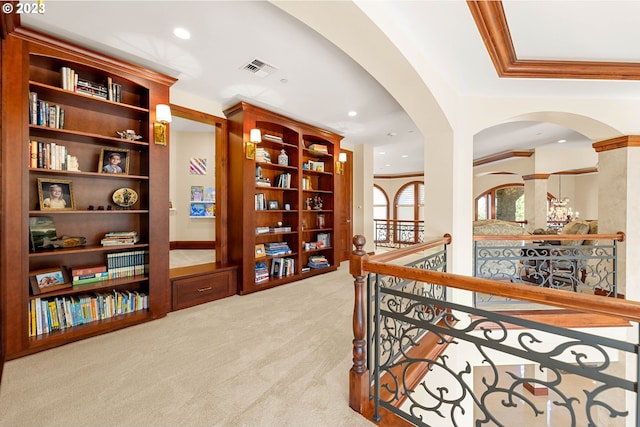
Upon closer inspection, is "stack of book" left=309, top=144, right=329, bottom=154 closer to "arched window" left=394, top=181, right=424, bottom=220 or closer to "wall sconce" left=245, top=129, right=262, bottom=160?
"wall sconce" left=245, top=129, right=262, bottom=160

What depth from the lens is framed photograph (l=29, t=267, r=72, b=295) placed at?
223cm

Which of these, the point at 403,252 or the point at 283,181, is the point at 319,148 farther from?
the point at 403,252

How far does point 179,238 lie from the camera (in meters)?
5.58

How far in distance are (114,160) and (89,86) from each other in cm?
66

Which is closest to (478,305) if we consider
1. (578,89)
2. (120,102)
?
(578,89)

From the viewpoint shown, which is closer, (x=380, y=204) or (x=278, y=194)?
(x=278, y=194)

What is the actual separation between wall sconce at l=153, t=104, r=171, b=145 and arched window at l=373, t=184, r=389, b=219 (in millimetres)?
9917

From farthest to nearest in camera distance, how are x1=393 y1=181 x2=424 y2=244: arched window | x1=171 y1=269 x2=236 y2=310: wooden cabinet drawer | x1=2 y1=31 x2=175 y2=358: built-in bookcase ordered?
x1=393 y1=181 x2=424 y2=244: arched window → x1=171 y1=269 x2=236 y2=310: wooden cabinet drawer → x1=2 y1=31 x2=175 y2=358: built-in bookcase

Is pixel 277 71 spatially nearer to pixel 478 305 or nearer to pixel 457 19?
pixel 457 19

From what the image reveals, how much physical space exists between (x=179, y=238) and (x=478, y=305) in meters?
5.29

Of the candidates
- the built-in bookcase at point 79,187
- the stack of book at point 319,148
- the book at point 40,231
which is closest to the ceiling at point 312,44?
the built-in bookcase at point 79,187

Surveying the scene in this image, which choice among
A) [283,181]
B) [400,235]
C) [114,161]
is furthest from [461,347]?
[400,235]

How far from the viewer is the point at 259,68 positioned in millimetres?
2707

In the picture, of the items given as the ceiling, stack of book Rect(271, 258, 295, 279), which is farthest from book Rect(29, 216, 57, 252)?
stack of book Rect(271, 258, 295, 279)
